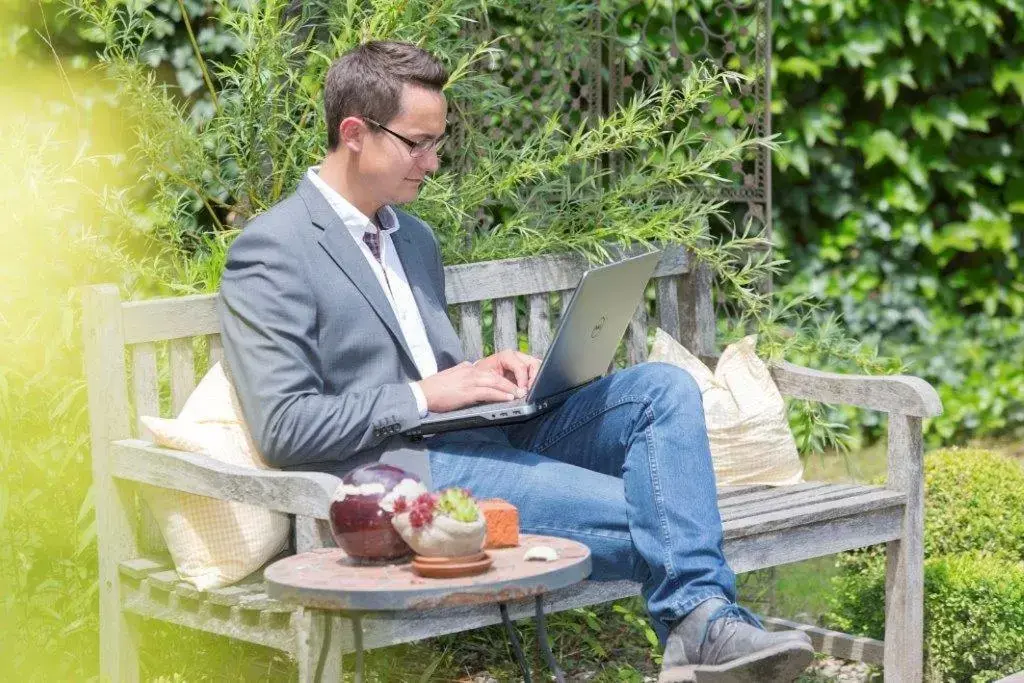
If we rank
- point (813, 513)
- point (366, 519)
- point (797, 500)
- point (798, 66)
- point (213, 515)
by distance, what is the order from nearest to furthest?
point (366, 519) < point (213, 515) < point (813, 513) < point (797, 500) < point (798, 66)

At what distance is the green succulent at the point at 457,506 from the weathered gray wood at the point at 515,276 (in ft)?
4.27

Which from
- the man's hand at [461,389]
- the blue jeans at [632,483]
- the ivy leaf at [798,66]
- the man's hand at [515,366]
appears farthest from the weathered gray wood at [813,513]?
the ivy leaf at [798,66]

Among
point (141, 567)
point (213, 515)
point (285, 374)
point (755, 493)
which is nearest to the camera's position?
point (285, 374)

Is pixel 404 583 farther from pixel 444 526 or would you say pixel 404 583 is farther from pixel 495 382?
pixel 495 382

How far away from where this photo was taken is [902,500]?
12.1 feet

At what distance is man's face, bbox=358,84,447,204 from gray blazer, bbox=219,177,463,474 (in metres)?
0.13

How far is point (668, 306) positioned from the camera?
417cm

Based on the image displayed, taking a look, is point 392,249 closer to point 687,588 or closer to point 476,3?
point 476,3

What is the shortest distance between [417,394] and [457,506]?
25.9 inches

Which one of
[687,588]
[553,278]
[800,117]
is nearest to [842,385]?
[553,278]

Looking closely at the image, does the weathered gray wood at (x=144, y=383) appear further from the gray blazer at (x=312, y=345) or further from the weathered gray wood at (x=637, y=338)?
the weathered gray wood at (x=637, y=338)

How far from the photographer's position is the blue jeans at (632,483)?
2859 mm

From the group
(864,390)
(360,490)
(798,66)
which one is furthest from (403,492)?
(798,66)

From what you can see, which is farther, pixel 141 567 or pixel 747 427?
pixel 747 427
